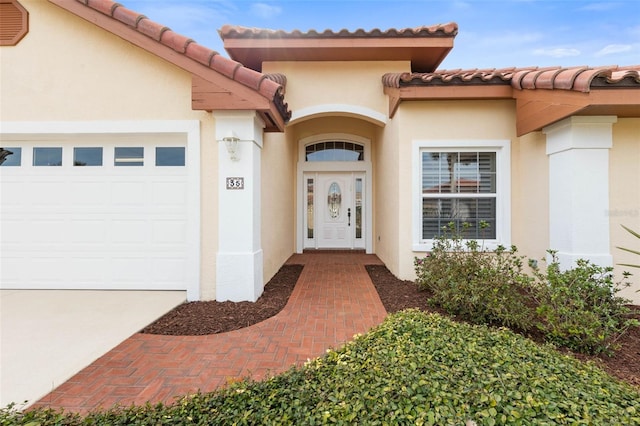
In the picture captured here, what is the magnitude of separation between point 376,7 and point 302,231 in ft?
22.6

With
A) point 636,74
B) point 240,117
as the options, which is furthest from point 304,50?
point 636,74

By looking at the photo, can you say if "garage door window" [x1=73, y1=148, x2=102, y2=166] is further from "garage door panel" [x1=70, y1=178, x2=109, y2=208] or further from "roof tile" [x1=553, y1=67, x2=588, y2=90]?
"roof tile" [x1=553, y1=67, x2=588, y2=90]

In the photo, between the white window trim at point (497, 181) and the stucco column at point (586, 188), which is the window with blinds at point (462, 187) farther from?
the stucco column at point (586, 188)

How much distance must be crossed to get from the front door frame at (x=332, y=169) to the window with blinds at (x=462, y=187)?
399 centimetres

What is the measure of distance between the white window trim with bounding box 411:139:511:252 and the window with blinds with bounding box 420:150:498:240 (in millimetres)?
89

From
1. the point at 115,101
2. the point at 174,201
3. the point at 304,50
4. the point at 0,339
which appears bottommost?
the point at 0,339

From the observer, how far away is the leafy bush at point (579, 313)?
11.8 ft

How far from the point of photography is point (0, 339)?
396 cm

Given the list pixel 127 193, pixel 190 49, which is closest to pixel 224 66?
pixel 190 49

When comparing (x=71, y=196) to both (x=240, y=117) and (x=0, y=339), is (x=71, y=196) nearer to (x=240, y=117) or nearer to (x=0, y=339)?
(x=0, y=339)

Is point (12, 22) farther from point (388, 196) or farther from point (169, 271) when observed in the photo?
point (388, 196)

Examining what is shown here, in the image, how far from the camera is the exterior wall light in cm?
517

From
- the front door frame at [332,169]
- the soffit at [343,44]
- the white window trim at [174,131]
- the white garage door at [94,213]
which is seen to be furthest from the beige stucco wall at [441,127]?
the white garage door at [94,213]

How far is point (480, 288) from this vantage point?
14.6ft
